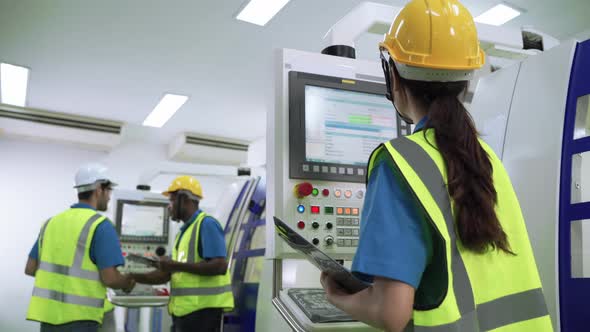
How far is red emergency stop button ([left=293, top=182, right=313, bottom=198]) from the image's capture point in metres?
1.54

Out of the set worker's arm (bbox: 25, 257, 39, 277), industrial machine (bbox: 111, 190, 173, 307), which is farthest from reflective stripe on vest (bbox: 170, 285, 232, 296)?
industrial machine (bbox: 111, 190, 173, 307)

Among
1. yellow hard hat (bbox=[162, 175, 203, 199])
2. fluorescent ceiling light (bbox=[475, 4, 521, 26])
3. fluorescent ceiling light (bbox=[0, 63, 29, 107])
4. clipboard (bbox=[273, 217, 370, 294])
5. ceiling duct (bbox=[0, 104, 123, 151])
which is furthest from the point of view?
ceiling duct (bbox=[0, 104, 123, 151])

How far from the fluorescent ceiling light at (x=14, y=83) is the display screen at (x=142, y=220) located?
205 centimetres

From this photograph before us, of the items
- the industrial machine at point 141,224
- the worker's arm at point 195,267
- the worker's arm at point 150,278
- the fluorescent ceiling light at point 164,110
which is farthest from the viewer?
the fluorescent ceiling light at point 164,110

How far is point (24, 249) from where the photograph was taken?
7266 millimetres

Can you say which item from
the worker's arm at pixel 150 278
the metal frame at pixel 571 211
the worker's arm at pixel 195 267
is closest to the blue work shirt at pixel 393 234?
the metal frame at pixel 571 211

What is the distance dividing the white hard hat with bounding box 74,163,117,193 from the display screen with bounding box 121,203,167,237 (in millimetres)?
1725

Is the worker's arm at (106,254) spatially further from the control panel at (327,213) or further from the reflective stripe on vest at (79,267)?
the control panel at (327,213)

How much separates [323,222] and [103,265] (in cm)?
197

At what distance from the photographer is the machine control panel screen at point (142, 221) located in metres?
5.18

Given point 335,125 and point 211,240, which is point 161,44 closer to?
point 211,240

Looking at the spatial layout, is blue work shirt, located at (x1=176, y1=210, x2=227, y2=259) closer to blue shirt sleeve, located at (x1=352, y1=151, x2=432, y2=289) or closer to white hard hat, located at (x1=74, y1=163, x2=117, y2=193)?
white hard hat, located at (x1=74, y1=163, x2=117, y2=193)

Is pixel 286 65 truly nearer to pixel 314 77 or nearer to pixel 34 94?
pixel 314 77

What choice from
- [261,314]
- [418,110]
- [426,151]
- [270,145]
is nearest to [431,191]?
[426,151]
